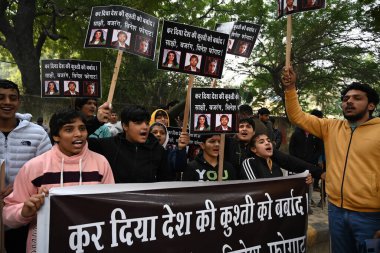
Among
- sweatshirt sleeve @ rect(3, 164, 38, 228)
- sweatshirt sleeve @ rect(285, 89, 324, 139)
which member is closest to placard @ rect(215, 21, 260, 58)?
sweatshirt sleeve @ rect(285, 89, 324, 139)

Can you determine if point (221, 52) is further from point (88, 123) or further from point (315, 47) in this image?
point (315, 47)

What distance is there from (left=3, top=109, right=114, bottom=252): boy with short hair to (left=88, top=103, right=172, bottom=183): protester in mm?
402

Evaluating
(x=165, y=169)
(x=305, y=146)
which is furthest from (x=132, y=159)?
(x=305, y=146)

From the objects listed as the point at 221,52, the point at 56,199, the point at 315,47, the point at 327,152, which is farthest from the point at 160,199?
the point at 315,47

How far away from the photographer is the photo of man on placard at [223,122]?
130 inches

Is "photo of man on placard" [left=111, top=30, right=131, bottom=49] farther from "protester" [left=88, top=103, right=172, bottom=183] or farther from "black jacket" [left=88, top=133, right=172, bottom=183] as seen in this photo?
"black jacket" [left=88, top=133, right=172, bottom=183]

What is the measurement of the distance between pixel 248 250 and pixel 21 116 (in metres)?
2.07

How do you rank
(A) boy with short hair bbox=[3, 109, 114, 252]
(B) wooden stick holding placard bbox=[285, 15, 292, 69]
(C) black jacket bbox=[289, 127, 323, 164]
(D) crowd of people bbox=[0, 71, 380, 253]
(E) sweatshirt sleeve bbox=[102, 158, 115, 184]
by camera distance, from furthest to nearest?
1. (C) black jacket bbox=[289, 127, 323, 164]
2. (B) wooden stick holding placard bbox=[285, 15, 292, 69]
3. (E) sweatshirt sleeve bbox=[102, 158, 115, 184]
4. (D) crowd of people bbox=[0, 71, 380, 253]
5. (A) boy with short hair bbox=[3, 109, 114, 252]

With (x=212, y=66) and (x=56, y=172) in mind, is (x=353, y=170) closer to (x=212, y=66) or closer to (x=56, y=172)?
(x=212, y=66)

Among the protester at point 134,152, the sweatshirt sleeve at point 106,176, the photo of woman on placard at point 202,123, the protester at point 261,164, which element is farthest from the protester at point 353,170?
the sweatshirt sleeve at point 106,176

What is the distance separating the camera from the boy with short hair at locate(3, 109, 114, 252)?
2.19m

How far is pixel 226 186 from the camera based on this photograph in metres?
2.86

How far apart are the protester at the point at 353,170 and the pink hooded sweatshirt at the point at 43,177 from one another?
177 centimetres

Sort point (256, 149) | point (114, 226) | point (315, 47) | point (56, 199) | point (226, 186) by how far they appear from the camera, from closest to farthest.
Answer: point (56, 199) < point (114, 226) < point (226, 186) < point (256, 149) < point (315, 47)
